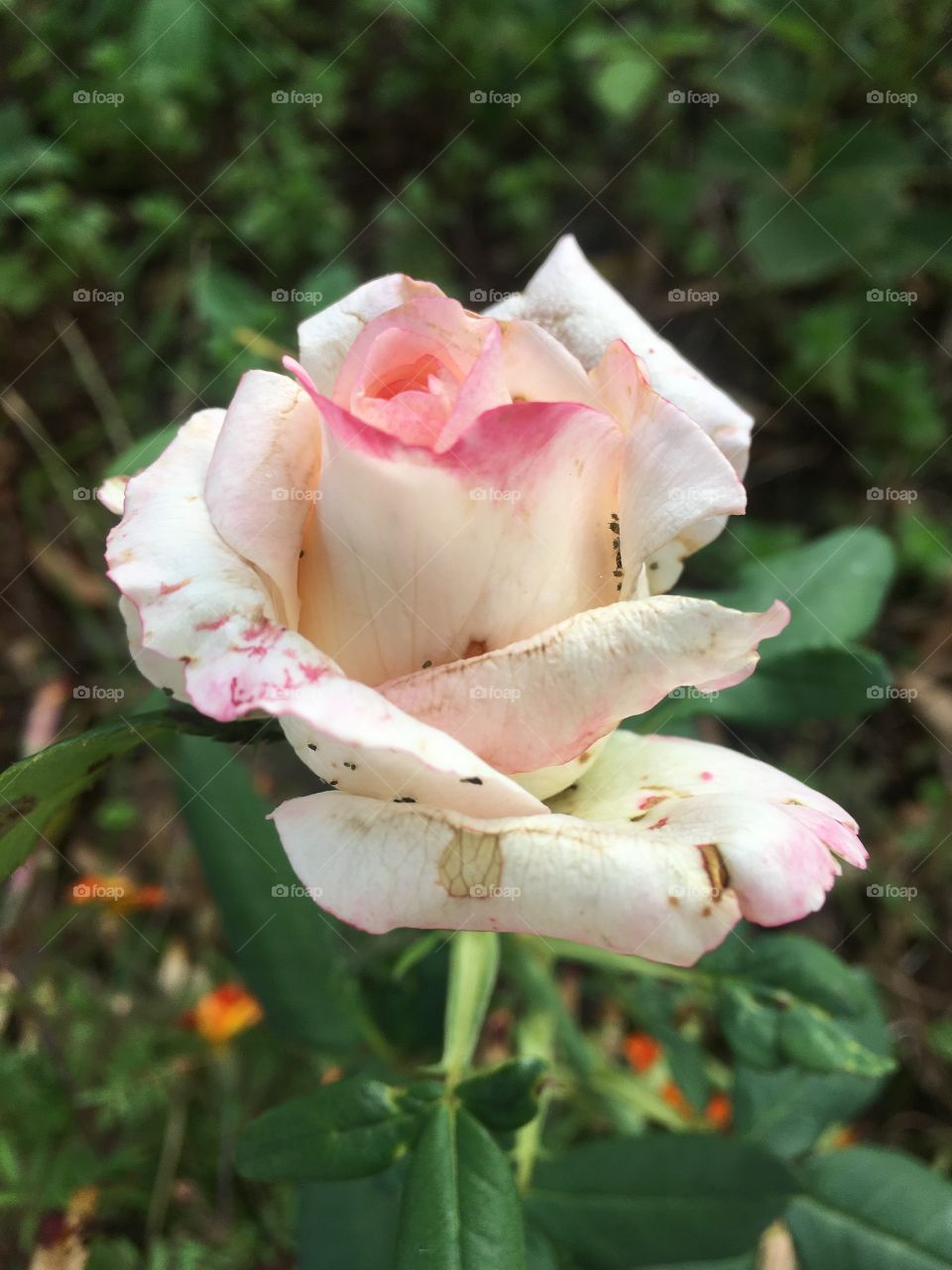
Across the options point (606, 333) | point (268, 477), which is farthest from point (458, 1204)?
point (606, 333)

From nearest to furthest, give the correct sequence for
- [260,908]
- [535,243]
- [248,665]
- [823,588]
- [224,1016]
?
1. [248,665]
2. [260,908]
3. [823,588]
4. [224,1016]
5. [535,243]

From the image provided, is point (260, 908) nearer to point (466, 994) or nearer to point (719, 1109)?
point (466, 994)

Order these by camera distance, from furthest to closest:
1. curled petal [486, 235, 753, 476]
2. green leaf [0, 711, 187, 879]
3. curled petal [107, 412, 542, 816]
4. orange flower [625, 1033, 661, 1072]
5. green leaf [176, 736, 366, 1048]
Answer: orange flower [625, 1033, 661, 1072] → green leaf [176, 736, 366, 1048] → curled petal [486, 235, 753, 476] → green leaf [0, 711, 187, 879] → curled petal [107, 412, 542, 816]

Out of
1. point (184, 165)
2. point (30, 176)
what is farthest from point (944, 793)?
point (30, 176)

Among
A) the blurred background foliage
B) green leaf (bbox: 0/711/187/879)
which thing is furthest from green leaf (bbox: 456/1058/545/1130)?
the blurred background foliage

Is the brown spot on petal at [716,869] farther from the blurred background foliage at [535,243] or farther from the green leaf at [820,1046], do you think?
the blurred background foliage at [535,243]

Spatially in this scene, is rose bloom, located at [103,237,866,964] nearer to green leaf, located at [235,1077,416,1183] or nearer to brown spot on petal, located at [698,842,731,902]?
brown spot on petal, located at [698,842,731,902]

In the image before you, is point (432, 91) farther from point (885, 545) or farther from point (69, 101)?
point (885, 545)
